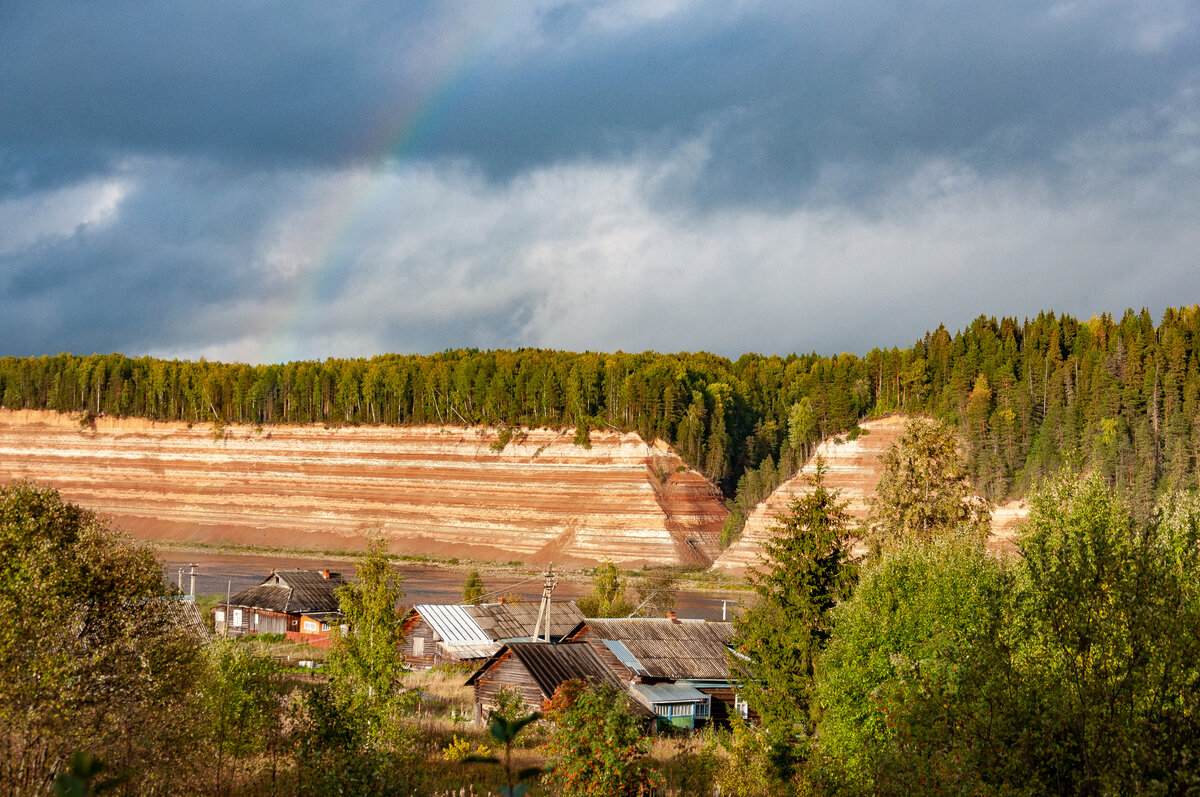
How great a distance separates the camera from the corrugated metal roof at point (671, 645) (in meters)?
41.2

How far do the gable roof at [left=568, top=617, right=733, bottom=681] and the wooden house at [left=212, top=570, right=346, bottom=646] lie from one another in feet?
90.9

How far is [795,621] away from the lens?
2681cm

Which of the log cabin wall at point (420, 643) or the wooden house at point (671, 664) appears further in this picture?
the log cabin wall at point (420, 643)

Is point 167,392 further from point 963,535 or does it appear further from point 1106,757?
point 1106,757

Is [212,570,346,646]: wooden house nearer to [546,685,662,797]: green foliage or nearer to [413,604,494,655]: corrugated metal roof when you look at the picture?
[413,604,494,655]: corrugated metal roof

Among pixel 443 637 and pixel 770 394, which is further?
pixel 770 394

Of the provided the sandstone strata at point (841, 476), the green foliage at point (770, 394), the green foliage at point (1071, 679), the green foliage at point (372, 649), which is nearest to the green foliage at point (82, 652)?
the green foliage at point (372, 649)

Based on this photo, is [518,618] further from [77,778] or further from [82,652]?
[77,778]

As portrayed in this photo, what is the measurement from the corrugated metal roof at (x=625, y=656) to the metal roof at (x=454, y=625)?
13.2 metres

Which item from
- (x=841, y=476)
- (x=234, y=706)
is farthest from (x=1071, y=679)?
(x=841, y=476)

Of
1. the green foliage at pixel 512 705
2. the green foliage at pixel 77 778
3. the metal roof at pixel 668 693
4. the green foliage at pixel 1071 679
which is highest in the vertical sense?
the green foliage at pixel 77 778

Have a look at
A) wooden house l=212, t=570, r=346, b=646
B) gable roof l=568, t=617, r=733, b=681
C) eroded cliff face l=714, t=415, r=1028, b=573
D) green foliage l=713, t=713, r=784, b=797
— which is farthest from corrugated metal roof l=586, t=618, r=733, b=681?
eroded cliff face l=714, t=415, r=1028, b=573

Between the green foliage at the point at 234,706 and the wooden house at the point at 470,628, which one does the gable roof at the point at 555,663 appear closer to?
the wooden house at the point at 470,628

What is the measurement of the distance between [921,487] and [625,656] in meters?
14.3
